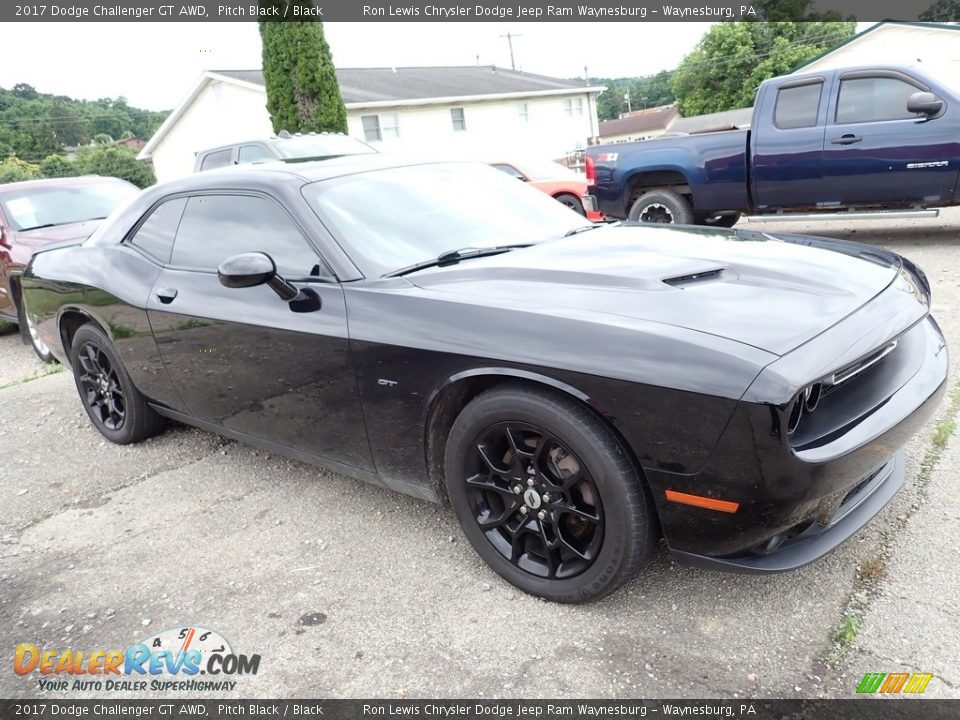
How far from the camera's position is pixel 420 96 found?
2770cm

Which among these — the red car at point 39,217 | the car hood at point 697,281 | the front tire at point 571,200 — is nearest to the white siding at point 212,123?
the front tire at point 571,200

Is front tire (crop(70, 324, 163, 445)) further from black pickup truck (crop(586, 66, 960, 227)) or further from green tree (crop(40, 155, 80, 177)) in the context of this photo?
green tree (crop(40, 155, 80, 177))

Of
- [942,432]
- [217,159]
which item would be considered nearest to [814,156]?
[942,432]

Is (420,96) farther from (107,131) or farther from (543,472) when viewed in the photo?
(107,131)

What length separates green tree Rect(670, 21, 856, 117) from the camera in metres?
48.7

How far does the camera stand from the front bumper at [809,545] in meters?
2.09

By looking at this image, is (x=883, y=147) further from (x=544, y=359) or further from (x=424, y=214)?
(x=544, y=359)

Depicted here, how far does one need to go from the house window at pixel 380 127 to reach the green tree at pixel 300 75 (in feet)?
29.2

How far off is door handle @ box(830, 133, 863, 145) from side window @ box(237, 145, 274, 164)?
6875 mm

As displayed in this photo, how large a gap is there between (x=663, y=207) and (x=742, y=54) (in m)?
50.1

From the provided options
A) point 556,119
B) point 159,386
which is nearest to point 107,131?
point 556,119

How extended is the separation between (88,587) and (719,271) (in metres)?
2.79

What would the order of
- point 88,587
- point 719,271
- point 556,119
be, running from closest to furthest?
point 719,271 → point 88,587 → point 556,119

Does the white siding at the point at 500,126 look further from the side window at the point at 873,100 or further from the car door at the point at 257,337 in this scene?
the car door at the point at 257,337
